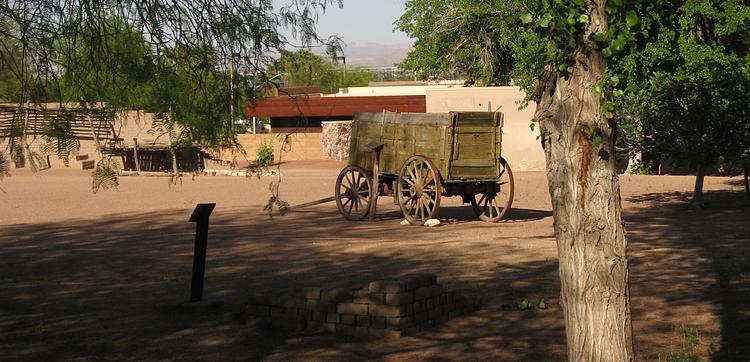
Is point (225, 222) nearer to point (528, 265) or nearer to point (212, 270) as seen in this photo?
point (212, 270)

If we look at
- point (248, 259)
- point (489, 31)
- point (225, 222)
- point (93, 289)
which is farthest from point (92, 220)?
point (489, 31)

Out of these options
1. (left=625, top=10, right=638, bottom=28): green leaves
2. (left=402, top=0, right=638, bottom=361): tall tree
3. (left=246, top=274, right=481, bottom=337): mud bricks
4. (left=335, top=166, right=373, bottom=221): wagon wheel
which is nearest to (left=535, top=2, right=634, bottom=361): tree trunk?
(left=402, top=0, right=638, bottom=361): tall tree

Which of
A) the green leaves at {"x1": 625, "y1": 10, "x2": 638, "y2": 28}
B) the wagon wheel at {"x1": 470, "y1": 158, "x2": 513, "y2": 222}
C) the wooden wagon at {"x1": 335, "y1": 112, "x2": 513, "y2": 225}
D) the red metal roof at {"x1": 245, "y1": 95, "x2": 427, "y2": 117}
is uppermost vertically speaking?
the red metal roof at {"x1": 245, "y1": 95, "x2": 427, "y2": 117}

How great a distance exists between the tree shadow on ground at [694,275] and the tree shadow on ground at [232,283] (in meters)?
0.92

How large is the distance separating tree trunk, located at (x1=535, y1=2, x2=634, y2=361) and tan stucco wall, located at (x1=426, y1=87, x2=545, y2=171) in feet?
76.4

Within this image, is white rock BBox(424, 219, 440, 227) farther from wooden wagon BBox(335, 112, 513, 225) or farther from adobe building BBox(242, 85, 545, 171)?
adobe building BBox(242, 85, 545, 171)

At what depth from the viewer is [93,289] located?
10922 mm

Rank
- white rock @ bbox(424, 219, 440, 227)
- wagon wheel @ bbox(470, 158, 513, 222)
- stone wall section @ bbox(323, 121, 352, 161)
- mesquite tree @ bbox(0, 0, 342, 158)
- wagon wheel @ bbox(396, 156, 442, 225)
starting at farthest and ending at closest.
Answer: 1. stone wall section @ bbox(323, 121, 352, 161)
2. wagon wheel @ bbox(470, 158, 513, 222)
3. white rock @ bbox(424, 219, 440, 227)
4. wagon wheel @ bbox(396, 156, 442, 225)
5. mesquite tree @ bbox(0, 0, 342, 158)

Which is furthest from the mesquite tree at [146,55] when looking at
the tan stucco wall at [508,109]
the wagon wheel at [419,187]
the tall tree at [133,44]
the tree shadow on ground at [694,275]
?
the tan stucco wall at [508,109]

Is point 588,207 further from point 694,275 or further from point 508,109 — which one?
point 508,109

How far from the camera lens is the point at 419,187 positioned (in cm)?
1623

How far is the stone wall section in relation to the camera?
3606 cm

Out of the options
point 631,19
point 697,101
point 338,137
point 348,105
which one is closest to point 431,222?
point 697,101

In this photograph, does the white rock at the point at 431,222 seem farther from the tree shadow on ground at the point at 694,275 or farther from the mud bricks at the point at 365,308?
the mud bricks at the point at 365,308
